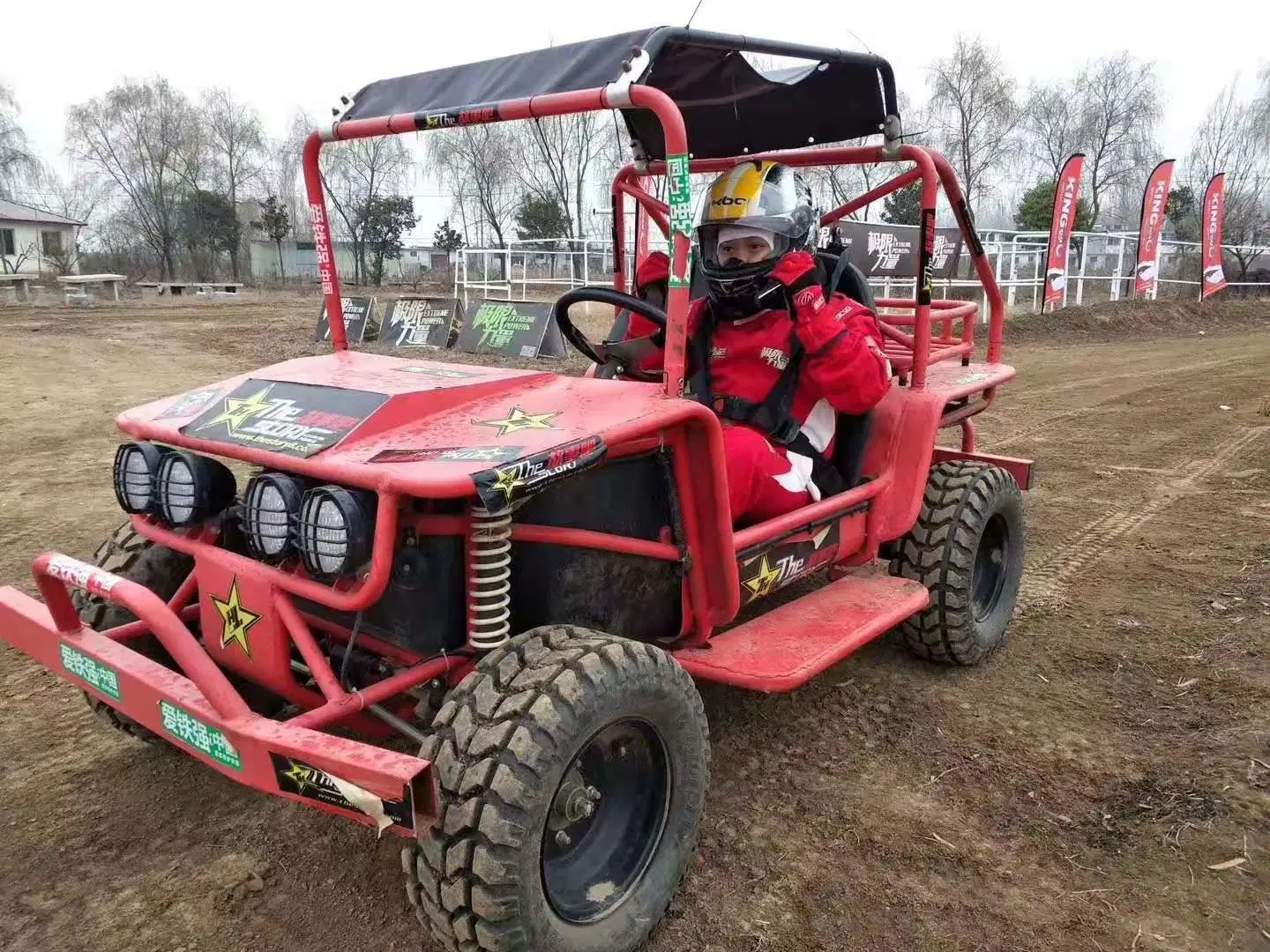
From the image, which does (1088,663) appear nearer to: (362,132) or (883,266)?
(362,132)

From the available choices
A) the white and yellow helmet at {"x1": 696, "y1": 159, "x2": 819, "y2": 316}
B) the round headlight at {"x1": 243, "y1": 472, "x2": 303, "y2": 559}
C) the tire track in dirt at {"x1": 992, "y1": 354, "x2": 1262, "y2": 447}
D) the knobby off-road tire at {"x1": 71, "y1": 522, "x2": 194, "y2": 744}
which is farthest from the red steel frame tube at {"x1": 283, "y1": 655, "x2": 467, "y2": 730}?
the tire track in dirt at {"x1": 992, "y1": 354, "x2": 1262, "y2": 447}

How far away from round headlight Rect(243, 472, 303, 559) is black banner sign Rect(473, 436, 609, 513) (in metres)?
0.56

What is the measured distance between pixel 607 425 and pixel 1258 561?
4.14m

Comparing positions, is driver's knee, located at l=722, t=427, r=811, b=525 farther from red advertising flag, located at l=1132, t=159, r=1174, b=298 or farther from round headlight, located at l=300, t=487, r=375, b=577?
red advertising flag, located at l=1132, t=159, r=1174, b=298

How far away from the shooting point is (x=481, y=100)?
8.73 ft

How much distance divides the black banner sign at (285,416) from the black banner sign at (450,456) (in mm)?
193

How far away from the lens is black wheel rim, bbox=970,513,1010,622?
4.26m

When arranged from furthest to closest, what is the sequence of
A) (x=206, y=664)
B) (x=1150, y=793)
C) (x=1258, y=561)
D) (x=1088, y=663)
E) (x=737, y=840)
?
(x=1258, y=561), (x=1088, y=663), (x=1150, y=793), (x=737, y=840), (x=206, y=664)

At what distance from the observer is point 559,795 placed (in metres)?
2.26

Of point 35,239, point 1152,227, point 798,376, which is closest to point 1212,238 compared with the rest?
point 1152,227

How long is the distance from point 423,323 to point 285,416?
521 inches

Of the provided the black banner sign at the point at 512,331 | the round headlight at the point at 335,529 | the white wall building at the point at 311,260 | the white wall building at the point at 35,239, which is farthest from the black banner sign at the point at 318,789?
the white wall building at the point at 35,239

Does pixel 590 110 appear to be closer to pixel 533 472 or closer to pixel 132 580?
pixel 533 472

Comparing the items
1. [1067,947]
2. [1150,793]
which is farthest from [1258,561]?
[1067,947]
